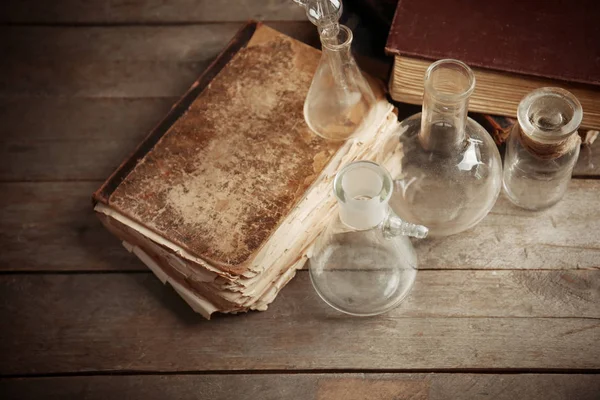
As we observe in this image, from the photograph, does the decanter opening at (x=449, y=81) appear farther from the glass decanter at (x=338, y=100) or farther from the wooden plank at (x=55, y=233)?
the wooden plank at (x=55, y=233)

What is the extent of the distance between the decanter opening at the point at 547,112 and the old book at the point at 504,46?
9 cm

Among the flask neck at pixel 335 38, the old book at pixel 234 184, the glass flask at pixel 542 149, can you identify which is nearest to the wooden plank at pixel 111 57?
the old book at pixel 234 184

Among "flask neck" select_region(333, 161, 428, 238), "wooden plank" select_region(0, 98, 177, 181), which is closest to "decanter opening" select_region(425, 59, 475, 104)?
"flask neck" select_region(333, 161, 428, 238)

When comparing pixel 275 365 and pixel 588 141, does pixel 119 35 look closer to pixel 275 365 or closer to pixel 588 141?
pixel 275 365

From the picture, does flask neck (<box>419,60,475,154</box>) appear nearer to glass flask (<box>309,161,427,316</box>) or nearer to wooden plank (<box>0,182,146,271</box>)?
glass flask (<box>309,161,427,316</box>)

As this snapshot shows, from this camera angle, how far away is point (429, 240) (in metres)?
0.95

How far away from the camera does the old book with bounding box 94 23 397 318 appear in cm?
86

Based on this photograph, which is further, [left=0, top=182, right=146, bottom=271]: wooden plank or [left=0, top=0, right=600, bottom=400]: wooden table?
[left=0, top=182, right=146, bottom=271]: wooden plank

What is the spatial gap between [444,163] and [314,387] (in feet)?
1.05

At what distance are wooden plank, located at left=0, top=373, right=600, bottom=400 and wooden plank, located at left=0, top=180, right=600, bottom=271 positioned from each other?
0.49 ft

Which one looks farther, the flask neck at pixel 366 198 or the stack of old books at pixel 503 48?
the stack of old books at pixel 503 48

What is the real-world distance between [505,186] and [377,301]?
24cm

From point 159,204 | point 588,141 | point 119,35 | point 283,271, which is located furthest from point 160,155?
point 588,141

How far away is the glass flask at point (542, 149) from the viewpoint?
2.64 ft
